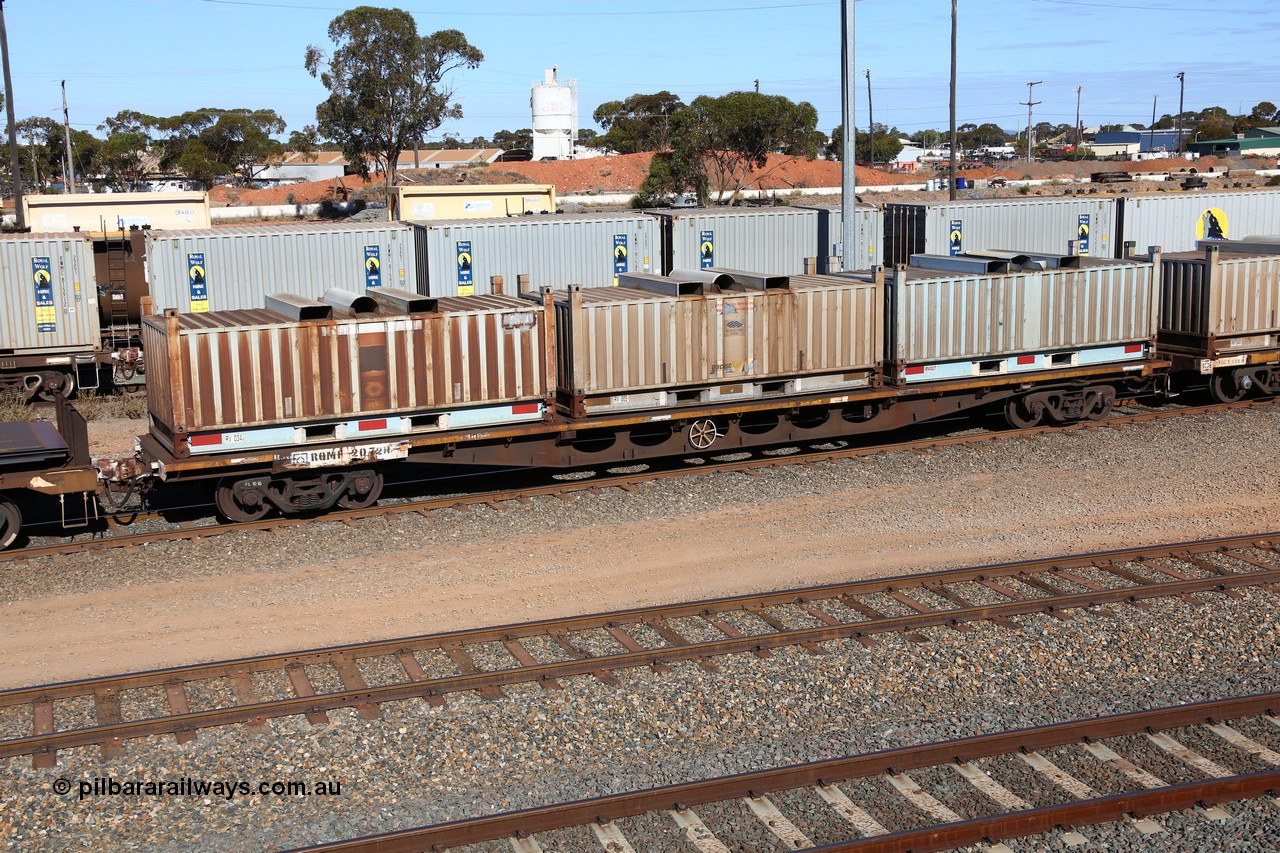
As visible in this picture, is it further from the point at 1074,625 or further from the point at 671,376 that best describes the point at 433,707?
→ the point at 671,376

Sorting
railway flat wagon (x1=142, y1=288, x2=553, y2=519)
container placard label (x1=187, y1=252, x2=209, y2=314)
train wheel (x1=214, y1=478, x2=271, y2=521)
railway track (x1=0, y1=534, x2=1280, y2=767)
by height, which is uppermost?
container placard label (x1=187, y1=252, x2=209, y2=314)

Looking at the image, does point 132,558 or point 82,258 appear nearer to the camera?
point 132,558

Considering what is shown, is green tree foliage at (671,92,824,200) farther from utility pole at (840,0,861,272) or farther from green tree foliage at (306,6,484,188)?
utility pole at (840,0,861,272)

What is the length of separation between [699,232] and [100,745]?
20.2 m

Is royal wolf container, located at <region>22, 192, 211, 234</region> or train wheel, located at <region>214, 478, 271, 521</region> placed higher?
royal wolf container, located at <region>22, 192, 211, 234</region>

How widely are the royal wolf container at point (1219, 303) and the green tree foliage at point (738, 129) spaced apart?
42834 millimetres

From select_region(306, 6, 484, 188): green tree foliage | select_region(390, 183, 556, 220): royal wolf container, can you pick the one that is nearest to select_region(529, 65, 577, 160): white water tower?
select_region(306, 6, 484, 188): green tree foliage

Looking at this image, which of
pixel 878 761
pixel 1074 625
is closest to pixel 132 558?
pixel 878 761

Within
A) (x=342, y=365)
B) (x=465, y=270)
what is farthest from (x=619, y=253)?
(x=342, y=365)

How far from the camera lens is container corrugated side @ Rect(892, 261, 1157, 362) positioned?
731 inches

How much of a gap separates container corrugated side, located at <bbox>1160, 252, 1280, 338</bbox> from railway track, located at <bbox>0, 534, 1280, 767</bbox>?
8928mm

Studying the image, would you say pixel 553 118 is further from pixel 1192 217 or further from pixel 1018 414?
pixel 1018 414

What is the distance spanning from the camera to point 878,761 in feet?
27.0

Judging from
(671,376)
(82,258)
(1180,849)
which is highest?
(82,258)
